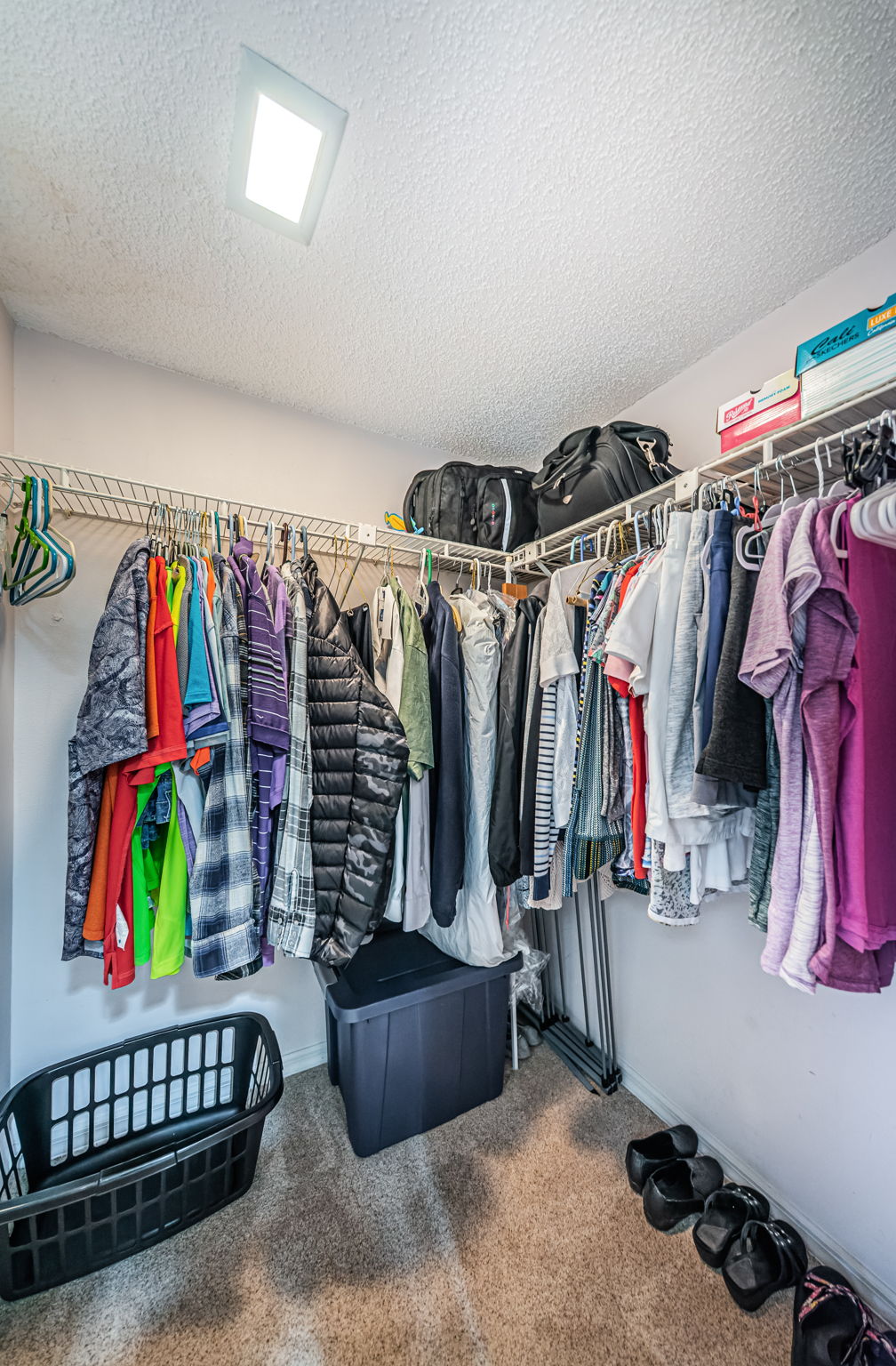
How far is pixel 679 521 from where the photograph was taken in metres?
1.10

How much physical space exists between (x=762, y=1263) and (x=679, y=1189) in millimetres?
214

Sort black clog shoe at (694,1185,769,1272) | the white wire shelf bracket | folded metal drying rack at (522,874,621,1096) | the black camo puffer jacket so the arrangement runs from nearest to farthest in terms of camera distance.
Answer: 1. the white wire shelf bracket
2. black clog shoe at (694,1185,769,1272)
3. the black camo puffer jacket
4. folded metal drying rack at (522,874,621,1096)

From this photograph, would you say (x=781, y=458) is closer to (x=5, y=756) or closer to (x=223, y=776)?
(x=223, y=776)

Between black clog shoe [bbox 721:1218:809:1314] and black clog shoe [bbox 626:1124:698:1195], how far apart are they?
0.74 feet

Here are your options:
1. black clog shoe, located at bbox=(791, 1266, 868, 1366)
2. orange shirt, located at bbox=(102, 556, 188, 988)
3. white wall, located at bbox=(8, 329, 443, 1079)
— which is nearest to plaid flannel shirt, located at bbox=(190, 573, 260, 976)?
orange shirt, located at bbox=(102, 556, 188, 988)

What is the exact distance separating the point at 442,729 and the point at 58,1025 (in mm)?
1464

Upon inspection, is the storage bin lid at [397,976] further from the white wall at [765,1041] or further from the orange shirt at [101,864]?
the orange shirt at [101,864]

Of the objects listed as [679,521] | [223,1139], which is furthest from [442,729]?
[223,1139]

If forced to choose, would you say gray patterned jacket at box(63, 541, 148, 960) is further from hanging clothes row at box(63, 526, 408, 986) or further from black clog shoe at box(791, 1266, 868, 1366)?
black clog shoe at box(791, 1266, 868, 1366)

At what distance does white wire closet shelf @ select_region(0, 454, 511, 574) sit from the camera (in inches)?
52.5

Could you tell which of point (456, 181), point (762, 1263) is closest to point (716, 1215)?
point (762, 1263)

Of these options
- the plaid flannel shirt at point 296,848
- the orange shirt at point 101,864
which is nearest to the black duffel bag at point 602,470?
the plaid flannel shirt at point 296,848

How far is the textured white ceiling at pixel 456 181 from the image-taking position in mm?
820

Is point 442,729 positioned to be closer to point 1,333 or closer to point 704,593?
point 704,593
